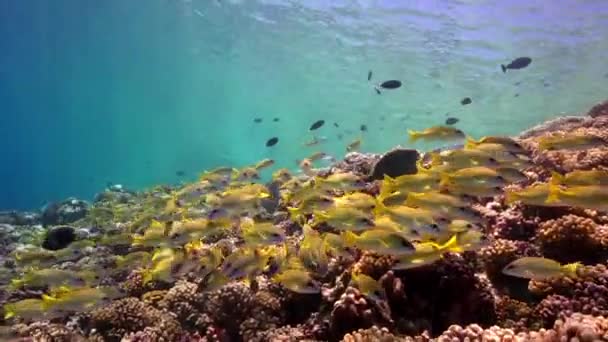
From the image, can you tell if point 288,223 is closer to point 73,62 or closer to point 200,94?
point 73,62

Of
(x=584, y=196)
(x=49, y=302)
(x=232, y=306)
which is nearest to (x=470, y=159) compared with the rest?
(x=584, y=196)

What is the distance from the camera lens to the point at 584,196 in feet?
14.3

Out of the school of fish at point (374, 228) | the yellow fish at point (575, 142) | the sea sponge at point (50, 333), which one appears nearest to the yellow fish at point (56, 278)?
the school of fish at point (374, 228)

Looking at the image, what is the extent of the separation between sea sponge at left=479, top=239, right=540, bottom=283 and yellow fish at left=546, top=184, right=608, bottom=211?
116 centimetres

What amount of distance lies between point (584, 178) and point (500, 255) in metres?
1.29

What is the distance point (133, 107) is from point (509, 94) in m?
76.1

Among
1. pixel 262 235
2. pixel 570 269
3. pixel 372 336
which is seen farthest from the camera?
pixel 262 235

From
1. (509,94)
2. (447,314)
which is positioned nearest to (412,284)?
(447,314)

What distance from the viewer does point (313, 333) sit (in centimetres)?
538

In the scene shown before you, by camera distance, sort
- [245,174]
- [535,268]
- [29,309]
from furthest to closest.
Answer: [245,174] → [29,309] → [535,268]

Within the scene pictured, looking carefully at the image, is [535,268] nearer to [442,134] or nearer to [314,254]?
[314,254]

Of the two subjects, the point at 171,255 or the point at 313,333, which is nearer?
the point at 313,333

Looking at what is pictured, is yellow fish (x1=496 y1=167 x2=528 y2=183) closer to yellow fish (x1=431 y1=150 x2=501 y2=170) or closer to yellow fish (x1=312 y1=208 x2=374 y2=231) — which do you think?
yellow fish (x1=431 y1=150 x2=501 y2=170)

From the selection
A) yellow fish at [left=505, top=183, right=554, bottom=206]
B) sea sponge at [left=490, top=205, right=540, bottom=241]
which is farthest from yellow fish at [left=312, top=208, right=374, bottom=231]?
sea sponge at [left=490, top=205, right=540, bottom=241]
